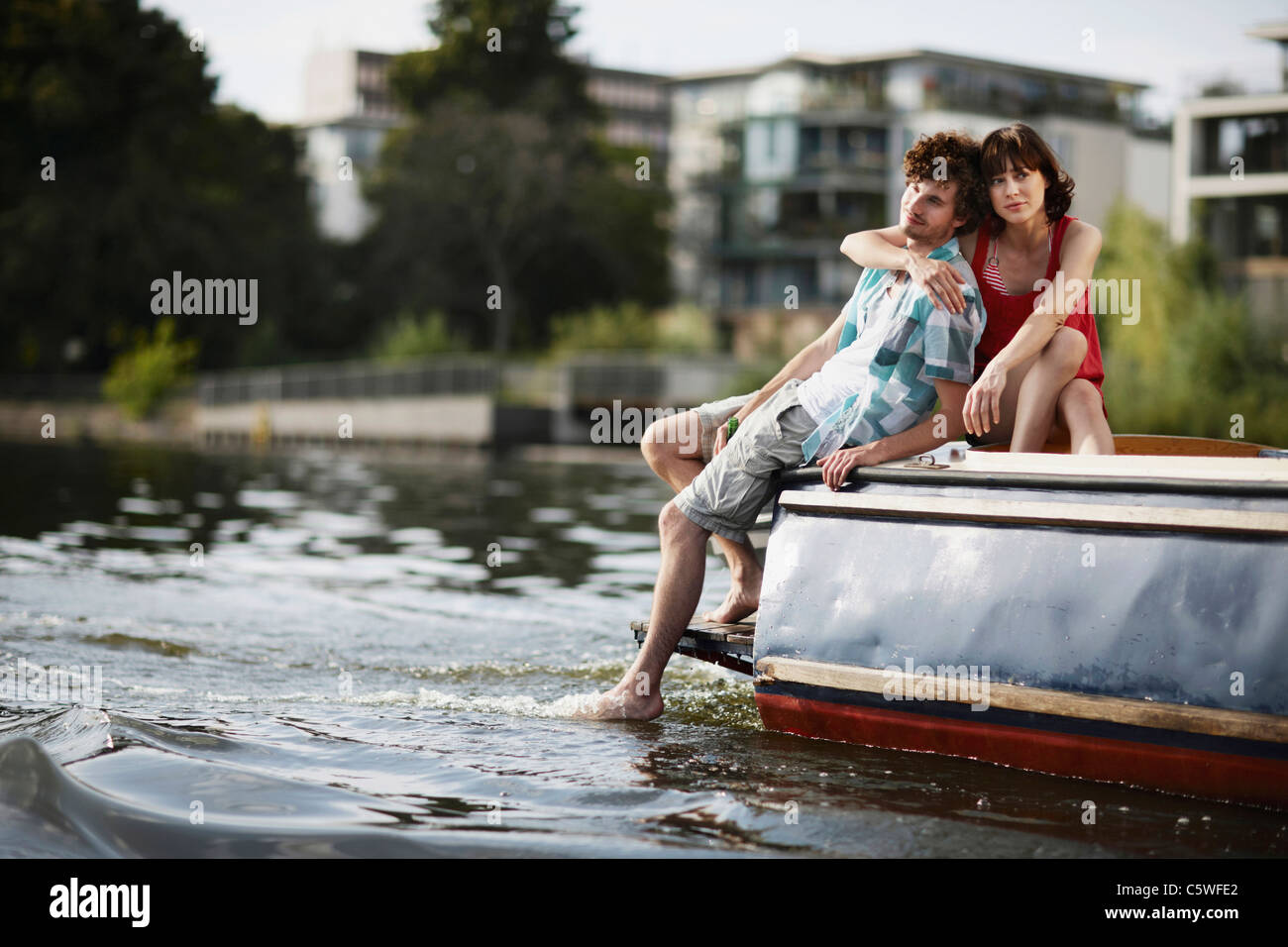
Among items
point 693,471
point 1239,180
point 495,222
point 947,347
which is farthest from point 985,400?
point 495,222

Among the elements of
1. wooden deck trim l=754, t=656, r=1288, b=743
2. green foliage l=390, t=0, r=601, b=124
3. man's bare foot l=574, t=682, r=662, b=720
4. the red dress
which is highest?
green foliage l=390, t=0, r=601, b=124

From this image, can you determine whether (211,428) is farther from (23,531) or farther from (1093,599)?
(1093,599)

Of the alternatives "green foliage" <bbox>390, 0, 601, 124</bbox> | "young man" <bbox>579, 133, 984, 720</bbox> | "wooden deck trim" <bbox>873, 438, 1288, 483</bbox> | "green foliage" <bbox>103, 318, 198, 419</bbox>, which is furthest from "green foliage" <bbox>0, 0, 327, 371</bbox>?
"wooden deck trim" <bbox>873, 438, 1288, 483</bbox>

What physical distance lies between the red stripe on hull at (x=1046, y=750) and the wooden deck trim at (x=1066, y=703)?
90 mm

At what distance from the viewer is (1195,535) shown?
4.44 metres

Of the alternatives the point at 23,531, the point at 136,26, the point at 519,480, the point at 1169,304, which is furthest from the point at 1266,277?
the point at 23,531

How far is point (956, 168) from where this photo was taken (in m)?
5.25

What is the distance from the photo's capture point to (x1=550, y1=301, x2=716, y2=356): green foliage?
36969mm

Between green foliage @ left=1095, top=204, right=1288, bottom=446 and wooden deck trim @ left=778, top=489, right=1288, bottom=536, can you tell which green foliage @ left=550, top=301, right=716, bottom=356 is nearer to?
green foliage @ left=1095, top=204, right=1288, bottom=446

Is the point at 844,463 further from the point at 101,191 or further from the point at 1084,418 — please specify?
the point at 101,191

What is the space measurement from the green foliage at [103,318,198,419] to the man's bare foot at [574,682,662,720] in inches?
1538

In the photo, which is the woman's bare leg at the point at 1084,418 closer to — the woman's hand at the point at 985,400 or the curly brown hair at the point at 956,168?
the woman's hand at the point at 985,400

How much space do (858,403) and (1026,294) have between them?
65 cm

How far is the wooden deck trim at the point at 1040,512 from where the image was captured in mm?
4336
